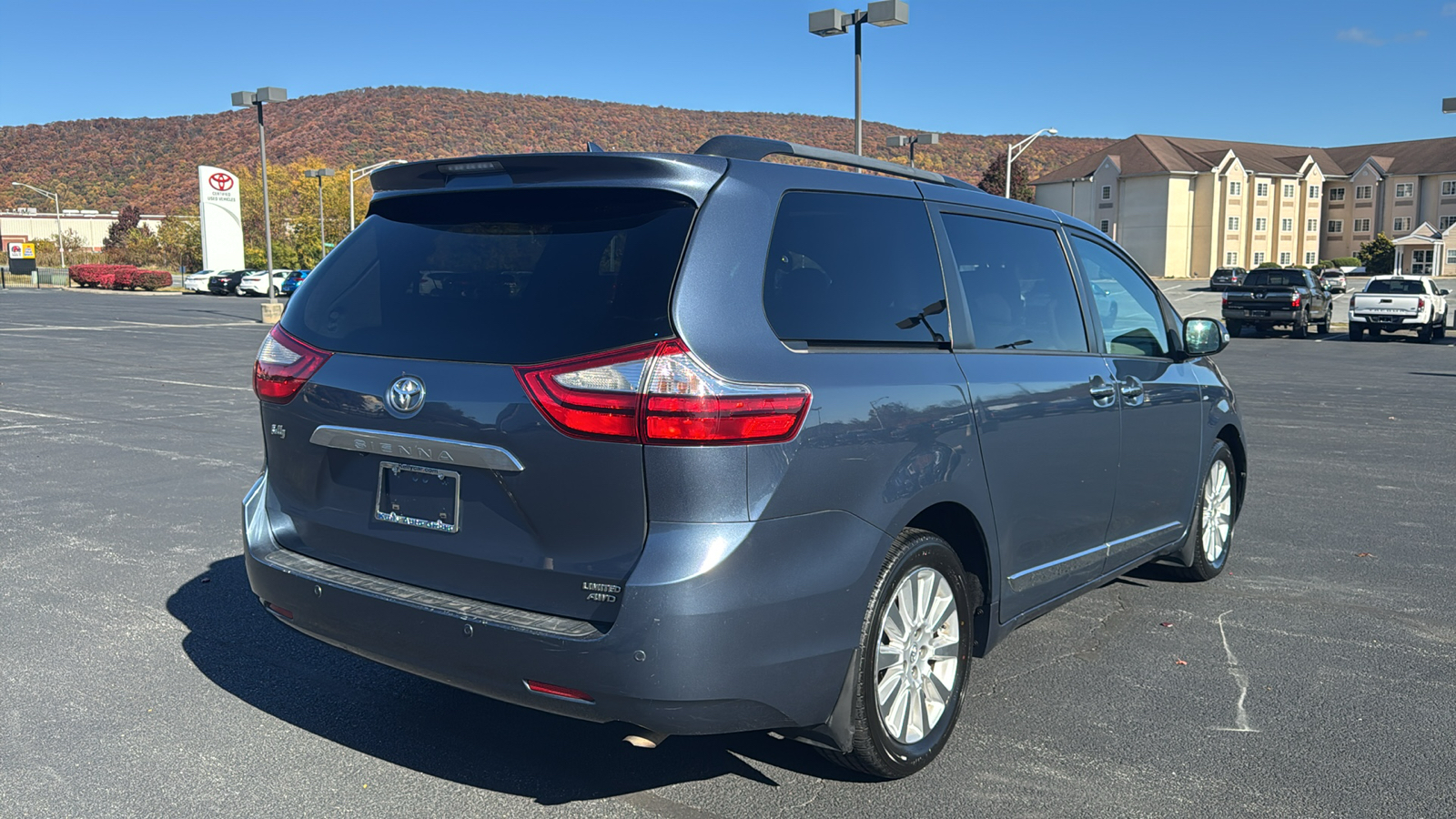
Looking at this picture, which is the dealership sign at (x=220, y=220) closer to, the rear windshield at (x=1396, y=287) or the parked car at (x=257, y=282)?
the parked car at (x=257, y=282)

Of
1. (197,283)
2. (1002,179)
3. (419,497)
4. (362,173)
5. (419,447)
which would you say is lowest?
(419,497)

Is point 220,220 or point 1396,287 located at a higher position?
point 220,220

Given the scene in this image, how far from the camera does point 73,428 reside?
10898mm

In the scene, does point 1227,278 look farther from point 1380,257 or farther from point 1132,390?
point 1132,390

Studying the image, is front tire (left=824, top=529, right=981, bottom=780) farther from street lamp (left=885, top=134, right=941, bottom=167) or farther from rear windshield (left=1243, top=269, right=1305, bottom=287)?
rear windshield (left=1243, top=269, right=1305, bottom=287)

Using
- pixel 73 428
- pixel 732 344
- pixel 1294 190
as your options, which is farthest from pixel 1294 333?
pixel 1294 190

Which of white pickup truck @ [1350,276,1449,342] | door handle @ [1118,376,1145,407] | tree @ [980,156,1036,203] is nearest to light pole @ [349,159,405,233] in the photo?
door handle @ [1118,376,1145,407]

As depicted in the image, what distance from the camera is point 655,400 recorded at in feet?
9.41

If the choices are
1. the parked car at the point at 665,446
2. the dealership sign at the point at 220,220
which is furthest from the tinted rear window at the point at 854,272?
the dealership sign at the point at 220,220

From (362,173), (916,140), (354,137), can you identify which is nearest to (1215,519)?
(916,140)

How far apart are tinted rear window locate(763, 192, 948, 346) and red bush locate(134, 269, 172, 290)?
67.9m

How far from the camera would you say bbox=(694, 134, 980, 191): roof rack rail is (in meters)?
3.48

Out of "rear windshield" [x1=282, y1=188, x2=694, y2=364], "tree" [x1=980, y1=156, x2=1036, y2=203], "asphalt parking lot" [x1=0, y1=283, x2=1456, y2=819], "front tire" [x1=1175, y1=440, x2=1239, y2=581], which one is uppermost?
"tree" [x1=980, y1=156, x2=1036, y2=203]

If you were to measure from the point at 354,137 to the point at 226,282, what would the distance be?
9435 cm
